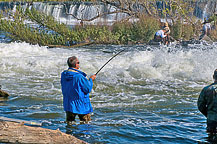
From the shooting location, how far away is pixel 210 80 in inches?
567

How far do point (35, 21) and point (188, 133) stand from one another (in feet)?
65.8

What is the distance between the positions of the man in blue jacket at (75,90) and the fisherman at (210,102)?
76.3 inches

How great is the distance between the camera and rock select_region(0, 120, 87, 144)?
5480 mm

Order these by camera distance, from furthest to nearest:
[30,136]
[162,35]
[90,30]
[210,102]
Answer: [90,30]
[162,35]
[210,102]
[30,136]

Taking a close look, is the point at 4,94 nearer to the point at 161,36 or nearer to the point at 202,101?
the point at 202,101

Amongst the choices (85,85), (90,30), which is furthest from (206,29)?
(85,85)

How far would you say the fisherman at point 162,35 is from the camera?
2058 cm

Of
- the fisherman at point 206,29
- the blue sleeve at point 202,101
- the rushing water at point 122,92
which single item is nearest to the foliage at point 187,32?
the fisherman at point 206,29

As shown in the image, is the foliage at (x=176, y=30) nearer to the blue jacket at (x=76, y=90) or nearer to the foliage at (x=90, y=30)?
the foliage at (x=90, y=30)

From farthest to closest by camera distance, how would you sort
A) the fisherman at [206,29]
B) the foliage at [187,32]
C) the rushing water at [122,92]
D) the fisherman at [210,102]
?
the foliage at [187,32] < the fisherman at [206,29] < the rushing water at [122,92] < the fisherman at [210,102]

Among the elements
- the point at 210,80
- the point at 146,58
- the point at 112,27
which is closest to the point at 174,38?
the point at 112,27

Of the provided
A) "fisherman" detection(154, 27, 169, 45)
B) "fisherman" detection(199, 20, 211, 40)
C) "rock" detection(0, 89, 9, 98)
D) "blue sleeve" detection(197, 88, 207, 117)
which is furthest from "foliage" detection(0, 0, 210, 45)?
"blue sleeve" detection(197, 88, 207, 117)

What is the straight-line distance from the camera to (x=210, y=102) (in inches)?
238

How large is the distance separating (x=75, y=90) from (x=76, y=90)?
0.06 ft
